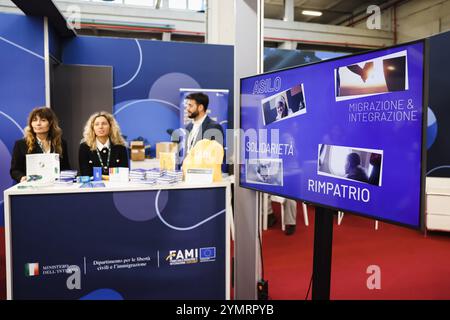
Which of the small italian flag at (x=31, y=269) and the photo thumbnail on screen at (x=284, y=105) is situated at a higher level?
the photo thumbnail on screen at (x=284, y=105)

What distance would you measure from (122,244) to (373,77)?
5.57 ft

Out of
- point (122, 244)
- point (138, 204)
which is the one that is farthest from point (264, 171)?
point (122, 244)

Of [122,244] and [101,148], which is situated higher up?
[101,148]

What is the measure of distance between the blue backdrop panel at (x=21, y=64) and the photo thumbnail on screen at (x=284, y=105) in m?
3.53

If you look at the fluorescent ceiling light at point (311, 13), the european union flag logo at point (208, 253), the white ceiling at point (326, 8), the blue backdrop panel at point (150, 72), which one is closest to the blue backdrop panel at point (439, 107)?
the white ceiling at point (326, 8)

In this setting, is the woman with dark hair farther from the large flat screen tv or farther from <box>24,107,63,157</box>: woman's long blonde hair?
the large flat screen tv

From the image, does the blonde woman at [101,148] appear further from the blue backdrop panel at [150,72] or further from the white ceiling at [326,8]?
the white ceiling at [326,8]

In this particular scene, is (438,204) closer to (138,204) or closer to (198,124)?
(198,124)

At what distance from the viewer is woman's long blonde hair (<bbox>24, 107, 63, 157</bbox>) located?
2.95 metres

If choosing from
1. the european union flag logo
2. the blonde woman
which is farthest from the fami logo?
the blonde woman

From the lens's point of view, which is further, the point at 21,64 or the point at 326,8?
the point at 326,8

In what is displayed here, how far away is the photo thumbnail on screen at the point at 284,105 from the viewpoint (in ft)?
6.19

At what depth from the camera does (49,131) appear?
3.06 meters

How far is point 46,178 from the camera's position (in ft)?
7.29
